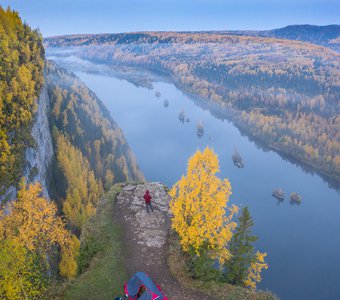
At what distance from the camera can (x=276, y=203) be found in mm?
120938

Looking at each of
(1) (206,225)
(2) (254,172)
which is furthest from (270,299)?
(2) (254,172)

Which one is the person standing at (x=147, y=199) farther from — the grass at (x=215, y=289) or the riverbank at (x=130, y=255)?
the grass at (x=215, y=289)

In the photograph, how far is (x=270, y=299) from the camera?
2630 cm

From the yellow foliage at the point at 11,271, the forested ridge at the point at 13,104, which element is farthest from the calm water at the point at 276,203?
the yellow foliage at the point at 11,271

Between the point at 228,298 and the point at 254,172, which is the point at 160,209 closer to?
the point at 228,298

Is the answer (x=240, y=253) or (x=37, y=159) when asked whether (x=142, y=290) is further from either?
(x=37, y=159)

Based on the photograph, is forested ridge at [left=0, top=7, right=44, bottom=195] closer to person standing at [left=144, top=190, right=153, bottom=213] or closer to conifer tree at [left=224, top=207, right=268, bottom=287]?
person standing at [left=144, top=190, right=153, bottom=213]

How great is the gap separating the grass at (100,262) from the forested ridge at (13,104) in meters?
13.1

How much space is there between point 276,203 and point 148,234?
97.0 metres

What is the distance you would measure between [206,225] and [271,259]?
6996 cm

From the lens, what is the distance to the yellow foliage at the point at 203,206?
27406mm

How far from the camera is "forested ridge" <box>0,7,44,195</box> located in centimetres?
4416

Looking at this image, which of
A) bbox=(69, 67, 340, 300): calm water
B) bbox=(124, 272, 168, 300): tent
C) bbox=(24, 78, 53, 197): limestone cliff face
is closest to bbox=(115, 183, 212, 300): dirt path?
bbox=(124, 272, 168, 300): tent

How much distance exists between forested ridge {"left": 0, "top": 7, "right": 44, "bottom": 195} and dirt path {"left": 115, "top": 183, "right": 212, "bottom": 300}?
1576 cm
